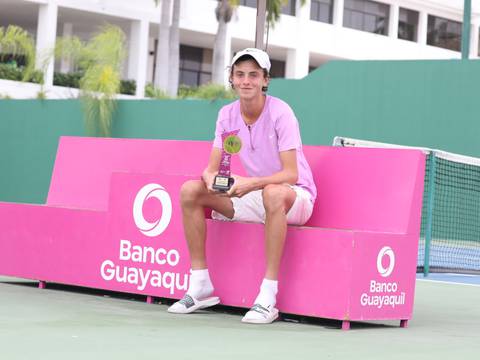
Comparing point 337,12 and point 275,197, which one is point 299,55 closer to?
point 337,12

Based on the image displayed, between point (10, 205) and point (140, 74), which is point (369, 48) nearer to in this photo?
point (140, 74)

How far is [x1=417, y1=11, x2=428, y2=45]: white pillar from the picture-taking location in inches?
1922

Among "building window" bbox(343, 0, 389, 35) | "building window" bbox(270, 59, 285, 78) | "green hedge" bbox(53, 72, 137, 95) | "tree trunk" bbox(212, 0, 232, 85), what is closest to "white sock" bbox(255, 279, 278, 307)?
"green hedge" bbox(53, 72, 137, 95)

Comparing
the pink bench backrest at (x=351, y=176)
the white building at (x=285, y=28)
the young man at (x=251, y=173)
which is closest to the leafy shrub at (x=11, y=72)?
the white building at (x=285, y=28)

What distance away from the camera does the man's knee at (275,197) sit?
6355 mm

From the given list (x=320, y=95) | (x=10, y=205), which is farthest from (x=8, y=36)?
(x=10, y=205)

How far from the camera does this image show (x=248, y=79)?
6.69 meters

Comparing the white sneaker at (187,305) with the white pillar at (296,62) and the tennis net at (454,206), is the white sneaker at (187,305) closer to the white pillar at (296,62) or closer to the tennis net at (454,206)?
the tennis net at (454,206)

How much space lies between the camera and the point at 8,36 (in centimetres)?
2647

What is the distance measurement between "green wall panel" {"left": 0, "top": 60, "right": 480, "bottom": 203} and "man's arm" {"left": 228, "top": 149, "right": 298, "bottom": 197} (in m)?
11.4

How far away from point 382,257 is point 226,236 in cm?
95

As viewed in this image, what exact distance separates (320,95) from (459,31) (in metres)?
32.0

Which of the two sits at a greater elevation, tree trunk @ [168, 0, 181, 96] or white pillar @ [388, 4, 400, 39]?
white pillar @ [388, 4, 400, 39]

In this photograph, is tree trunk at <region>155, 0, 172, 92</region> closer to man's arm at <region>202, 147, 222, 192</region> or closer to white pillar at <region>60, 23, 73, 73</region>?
white pillar at <region>60, 23, 73, 73</region>
